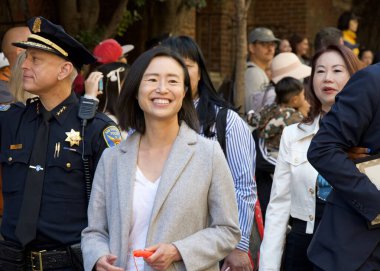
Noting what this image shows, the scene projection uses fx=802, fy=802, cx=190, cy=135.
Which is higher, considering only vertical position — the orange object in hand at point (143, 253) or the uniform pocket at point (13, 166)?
Answer: the uniform pocket at point (13, 166)

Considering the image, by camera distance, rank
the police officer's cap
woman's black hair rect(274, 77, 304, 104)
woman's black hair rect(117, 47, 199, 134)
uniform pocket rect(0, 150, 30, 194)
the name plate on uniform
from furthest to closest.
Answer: woman's black hair rect(274, 77, 304, 104) < the police officer's cap < uniform pocket rect(0, 150, 30, 194) < woman's black hair rect(117, 47, 199, 134) < the name plate on uniform

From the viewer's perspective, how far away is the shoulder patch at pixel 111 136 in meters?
4.13

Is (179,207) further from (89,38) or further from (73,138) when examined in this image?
(89,38)

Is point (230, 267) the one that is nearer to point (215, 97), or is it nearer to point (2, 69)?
point (215, 97)

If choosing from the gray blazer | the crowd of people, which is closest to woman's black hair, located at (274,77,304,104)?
the crowd of people

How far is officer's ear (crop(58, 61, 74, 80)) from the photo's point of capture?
4273 mm

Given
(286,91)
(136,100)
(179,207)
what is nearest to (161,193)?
(179,207)

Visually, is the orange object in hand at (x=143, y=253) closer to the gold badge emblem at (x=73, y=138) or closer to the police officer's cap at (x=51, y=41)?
the gold badge emblem at (x=73, y=138)

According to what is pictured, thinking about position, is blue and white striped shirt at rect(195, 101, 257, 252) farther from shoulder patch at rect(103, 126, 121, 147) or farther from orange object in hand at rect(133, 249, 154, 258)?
orange object in hand at rect(133, 249, 154, 258)

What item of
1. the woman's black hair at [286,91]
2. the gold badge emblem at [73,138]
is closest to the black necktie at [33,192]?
the gold badge emblem at [73,138]

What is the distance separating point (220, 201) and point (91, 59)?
4.40 feet

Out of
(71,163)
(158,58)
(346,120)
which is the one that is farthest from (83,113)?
(346,120)

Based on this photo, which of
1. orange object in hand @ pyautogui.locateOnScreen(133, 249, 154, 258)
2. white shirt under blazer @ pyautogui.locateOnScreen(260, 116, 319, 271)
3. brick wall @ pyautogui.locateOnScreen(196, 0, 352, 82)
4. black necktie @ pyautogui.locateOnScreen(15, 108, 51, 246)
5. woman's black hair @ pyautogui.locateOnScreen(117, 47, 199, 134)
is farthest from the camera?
brick wall @ pyautogui.locateOnScreen(196, 0, 352, 82)

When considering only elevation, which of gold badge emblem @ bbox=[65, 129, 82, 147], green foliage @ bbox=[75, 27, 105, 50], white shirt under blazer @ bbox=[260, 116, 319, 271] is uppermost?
green foliage @ bbox=[75, 27, 105, 50]
